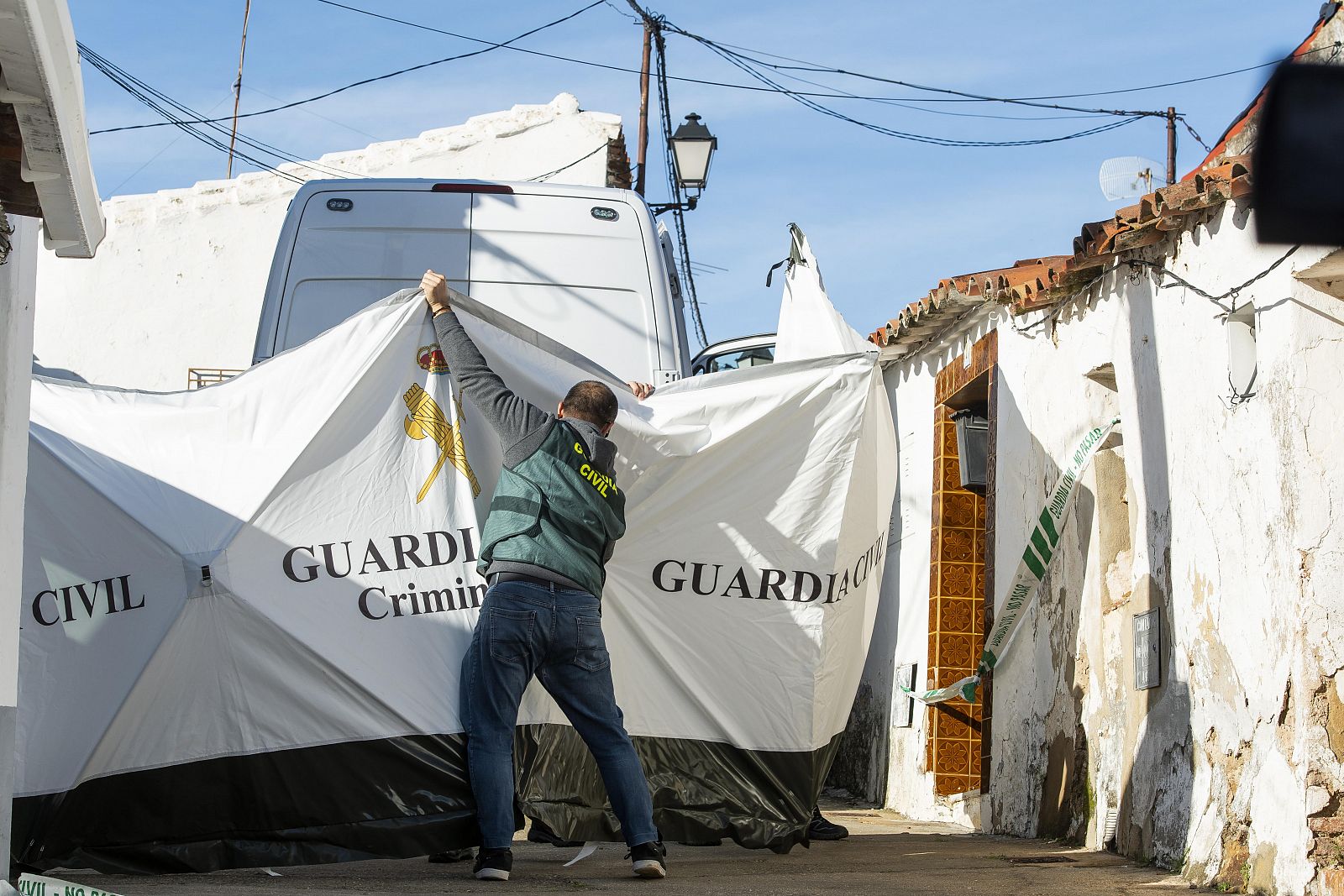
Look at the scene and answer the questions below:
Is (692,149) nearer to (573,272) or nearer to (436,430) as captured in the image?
(573,272)

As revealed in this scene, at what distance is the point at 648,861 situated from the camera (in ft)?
17.9

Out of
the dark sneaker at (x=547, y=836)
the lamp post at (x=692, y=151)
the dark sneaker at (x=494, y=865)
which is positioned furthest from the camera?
the lamp post at (x=692, y=151)

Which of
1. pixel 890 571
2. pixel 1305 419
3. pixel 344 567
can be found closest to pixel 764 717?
pixel 344 567

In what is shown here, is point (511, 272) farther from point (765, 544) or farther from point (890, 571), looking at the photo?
point (890, 571)

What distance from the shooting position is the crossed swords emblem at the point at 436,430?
5949 millimetres

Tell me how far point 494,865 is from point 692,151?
9.00 metres

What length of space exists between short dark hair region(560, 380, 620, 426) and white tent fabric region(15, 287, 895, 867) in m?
0.36

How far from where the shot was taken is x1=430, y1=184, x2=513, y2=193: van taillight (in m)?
7.55

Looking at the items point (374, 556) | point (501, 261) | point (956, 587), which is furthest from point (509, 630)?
point (956, 587)

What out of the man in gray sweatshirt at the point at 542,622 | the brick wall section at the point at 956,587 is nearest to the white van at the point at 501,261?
the man in gray sweatshirt at the point at 542,622

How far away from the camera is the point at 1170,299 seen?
6.42 m

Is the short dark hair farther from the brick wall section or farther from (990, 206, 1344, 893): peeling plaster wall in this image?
the brick wall section

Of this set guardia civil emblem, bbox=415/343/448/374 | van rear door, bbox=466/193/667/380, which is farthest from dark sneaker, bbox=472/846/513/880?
van rear door, bbox=466/193/667/380

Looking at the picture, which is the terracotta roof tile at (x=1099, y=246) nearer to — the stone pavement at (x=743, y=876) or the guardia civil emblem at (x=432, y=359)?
the stone pavement at (x=743, y=876)
